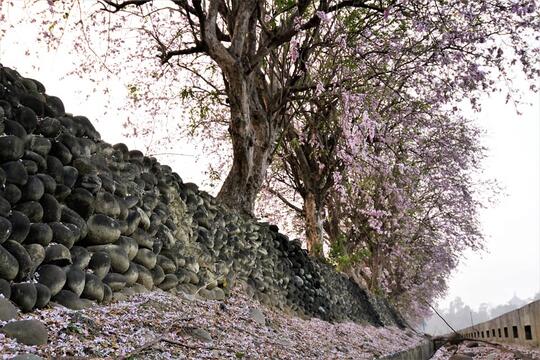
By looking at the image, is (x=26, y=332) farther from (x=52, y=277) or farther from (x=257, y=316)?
(x=257, y=316)

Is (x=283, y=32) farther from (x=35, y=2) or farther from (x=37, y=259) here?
(x=37, y=259)

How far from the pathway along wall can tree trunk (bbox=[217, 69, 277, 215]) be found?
4.42ft

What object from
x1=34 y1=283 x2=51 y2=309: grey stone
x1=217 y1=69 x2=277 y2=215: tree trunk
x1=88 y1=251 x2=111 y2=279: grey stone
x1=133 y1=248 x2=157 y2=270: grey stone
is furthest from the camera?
x1=217 y1=69 x2=277 y2=215: tree trunk

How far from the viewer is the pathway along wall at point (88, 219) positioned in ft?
11.1

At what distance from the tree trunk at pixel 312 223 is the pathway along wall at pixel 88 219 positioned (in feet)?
21.8

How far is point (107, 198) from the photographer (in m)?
4.41

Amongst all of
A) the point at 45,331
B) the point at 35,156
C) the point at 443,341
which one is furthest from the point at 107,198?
the point at 443,341

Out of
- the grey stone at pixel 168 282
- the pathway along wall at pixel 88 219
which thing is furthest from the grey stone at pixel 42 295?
the grey stone at pixel 168 282

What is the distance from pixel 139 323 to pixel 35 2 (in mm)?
5769

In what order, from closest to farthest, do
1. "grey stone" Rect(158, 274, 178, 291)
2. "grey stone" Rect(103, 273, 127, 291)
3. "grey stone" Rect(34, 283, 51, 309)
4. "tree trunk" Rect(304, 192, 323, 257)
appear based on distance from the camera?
"grey stone" Rect(34, 283, 51, 309)
"grey stone" Rect(103, 273, 127, 291)
"grey stone" Rect(158, 274, 178, 291)
"tree trunk" Rect(304, 192, 323, 257)

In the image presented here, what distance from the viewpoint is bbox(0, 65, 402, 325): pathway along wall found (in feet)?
11.1

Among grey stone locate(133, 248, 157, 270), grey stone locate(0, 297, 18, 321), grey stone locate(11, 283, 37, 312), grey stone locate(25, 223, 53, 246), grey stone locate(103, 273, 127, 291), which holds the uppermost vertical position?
grey stone locate(133, 248, 157, 270)

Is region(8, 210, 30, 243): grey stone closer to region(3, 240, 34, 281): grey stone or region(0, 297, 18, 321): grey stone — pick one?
region(3, 240, 34, 281): grey stone

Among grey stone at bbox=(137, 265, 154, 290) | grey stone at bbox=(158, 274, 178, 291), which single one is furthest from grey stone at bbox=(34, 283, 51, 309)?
grey stone at bbox=(158, 274, 178, 291)
